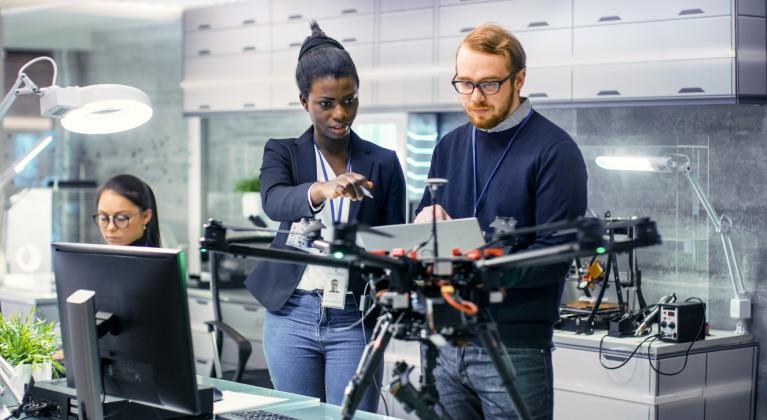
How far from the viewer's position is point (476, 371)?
6.92 feet

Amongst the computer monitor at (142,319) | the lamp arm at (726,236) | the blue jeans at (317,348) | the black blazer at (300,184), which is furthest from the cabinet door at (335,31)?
the computer monitor at (142,319)

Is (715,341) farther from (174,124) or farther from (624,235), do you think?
(174,124)

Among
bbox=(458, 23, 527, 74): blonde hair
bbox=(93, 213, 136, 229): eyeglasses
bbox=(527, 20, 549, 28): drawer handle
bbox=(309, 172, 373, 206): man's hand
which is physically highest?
bbox=(527, 20, 549, 28): drawer handle

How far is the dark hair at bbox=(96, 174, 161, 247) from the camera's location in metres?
3.55

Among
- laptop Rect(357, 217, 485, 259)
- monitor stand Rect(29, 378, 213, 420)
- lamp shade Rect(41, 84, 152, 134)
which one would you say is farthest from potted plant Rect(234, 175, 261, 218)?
laptop Rect(357, 217, 485, 259)

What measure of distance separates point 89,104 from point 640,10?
107 inches

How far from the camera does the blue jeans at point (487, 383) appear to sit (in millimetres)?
2096

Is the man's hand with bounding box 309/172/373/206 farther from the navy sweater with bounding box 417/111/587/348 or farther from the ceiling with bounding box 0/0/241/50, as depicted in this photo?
the ceiling with bounding box 0/0/241/50

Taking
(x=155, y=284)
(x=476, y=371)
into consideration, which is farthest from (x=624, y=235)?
(x=155, y=284)

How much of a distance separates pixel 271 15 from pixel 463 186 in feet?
13.4

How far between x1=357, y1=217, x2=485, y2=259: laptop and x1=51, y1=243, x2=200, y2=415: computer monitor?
398 mm

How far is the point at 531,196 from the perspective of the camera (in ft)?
7.09

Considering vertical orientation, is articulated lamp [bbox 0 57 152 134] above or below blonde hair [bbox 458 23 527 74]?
below

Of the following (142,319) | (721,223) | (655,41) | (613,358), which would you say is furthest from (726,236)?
(142,319)
